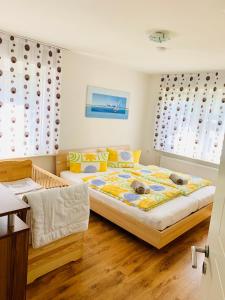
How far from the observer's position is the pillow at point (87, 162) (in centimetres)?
385

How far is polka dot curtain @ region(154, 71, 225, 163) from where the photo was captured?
4105 millimetres

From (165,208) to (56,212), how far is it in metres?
1.36

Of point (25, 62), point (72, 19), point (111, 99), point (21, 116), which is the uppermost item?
point (72, 19)

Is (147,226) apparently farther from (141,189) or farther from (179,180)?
(179,180)

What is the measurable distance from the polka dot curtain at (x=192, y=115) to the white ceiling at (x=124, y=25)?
78 centimetres

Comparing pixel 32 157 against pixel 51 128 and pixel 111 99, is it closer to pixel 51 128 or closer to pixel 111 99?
pixel 51 128

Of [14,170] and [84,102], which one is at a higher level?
[84,102]

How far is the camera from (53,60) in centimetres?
340

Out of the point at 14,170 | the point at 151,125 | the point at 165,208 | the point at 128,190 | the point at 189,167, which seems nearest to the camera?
the point at 165,208

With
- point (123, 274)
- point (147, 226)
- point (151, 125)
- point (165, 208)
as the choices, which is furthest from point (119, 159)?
point (123, 274)

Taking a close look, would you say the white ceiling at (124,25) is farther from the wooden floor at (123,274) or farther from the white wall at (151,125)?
the wooden floor at (123,274)

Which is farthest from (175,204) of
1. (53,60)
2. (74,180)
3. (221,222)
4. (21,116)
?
(53,60)

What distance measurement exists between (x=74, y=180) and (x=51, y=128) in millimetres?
874

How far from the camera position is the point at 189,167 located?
4527mm
